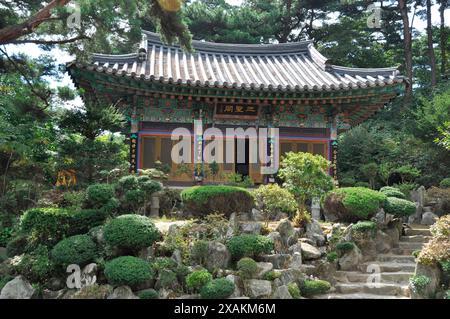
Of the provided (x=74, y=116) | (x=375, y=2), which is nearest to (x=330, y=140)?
(x=74, y=116)

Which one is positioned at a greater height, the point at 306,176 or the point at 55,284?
the point at 306,176

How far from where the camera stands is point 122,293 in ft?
23.0

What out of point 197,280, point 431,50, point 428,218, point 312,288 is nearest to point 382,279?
point 312,288

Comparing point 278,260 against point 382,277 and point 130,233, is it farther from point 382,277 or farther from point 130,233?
point 130,233

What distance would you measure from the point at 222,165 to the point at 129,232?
22.6ft

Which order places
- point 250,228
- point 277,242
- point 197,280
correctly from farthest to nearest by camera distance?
1. point 250,228
2. point 277,242
3. point 197,280

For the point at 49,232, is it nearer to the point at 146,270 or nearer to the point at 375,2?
the point at 146,270

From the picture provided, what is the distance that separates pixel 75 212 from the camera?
8664 millimetres

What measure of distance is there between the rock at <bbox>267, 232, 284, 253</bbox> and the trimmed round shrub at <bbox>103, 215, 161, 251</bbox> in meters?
2.73

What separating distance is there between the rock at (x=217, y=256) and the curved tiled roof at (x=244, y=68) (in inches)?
225

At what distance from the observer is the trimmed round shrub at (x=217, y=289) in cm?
708

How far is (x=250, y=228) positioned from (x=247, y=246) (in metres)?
1.05

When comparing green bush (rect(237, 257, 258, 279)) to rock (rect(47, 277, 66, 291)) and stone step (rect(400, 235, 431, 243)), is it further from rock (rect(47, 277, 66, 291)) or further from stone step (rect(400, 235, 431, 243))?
stone step (rect(400, 235, 431, 243))

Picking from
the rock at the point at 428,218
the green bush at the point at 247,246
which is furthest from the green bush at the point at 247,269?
the rock at the point at 428,218
